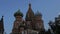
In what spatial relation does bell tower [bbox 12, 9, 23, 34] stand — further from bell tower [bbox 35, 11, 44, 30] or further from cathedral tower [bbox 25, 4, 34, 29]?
bell tower [bbox 35, 11, 44, 30]

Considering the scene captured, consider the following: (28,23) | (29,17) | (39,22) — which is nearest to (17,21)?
(28,23)

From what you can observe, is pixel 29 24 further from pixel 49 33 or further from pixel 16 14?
pixel 49 33

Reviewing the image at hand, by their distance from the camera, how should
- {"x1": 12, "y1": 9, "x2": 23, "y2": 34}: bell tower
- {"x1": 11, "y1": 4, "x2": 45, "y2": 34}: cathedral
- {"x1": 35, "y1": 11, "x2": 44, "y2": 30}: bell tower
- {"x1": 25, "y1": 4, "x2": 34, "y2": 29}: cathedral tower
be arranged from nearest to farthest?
{"x1": 11, "y1": 4, "x2": 45, "y2": 34}: cathedral
{"x1": 12, "y1": 9, "x2": 23, "y2": 34}: bell tower
{"x1": 25, "y1": 4, "x2": 34, "y2": 29}: cathedral tower
{"x1": 35, "y1": 11, "x2": 44, "y2": 30}: bell tower

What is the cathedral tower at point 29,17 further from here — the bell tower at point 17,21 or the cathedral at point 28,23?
the bell tower at point 17,21

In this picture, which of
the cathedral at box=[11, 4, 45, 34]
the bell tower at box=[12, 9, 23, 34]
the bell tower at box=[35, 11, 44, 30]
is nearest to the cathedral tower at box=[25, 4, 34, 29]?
the cathedral at box=[11, 4, 45, 34]

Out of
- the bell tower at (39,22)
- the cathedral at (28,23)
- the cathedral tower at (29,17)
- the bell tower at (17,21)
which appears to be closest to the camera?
the cathedral at (28,23)

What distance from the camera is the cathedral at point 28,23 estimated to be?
83000 millimetres

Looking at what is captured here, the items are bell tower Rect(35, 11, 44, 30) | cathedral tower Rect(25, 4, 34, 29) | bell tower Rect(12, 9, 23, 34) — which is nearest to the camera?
bell tower Rect(12, 9, 23, 34)

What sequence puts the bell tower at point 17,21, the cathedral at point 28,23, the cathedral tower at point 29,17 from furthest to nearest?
→ the cathedral tower at point 29,17
the bell tower at point 17,21
the cathedral at point 28,23

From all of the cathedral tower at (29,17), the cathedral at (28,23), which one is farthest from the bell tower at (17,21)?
the cathedral tower at (29,17)

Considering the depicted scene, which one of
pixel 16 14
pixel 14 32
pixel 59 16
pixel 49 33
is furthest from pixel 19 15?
pixel 59 16

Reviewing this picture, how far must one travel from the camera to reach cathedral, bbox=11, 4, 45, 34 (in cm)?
8300

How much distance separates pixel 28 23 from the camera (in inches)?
3374

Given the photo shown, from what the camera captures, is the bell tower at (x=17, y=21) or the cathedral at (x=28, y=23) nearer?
the cathedral at (x=28, y=23)
